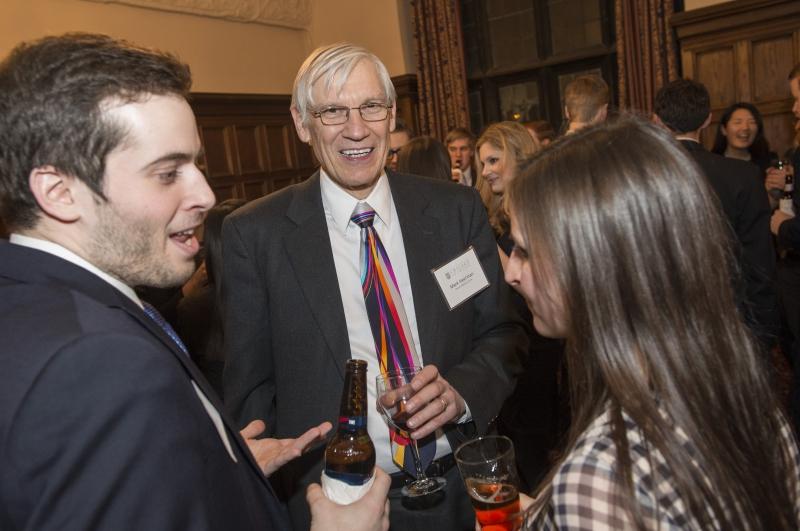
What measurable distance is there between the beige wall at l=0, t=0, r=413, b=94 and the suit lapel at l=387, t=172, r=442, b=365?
18.5ft

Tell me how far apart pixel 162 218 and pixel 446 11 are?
7.99 meters

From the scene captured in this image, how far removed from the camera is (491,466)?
1.21 metres

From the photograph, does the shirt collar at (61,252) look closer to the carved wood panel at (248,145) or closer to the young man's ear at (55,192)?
the young man's ear at (55,192)

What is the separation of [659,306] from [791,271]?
3.26 metres

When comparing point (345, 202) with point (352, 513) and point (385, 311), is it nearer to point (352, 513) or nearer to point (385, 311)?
point (385, 311)

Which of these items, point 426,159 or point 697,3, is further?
point 697,3

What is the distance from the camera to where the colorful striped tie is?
64.5 inches

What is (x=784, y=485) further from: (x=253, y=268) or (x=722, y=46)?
(x=722, y=46)

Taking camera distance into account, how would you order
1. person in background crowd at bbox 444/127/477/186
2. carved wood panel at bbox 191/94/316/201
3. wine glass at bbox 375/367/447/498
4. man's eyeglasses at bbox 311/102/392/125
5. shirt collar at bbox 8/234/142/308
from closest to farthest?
shirt collar at bbox 8/234/142/308
wine glass at bbox 375/367/447/498
man's eyeglasses at bbox 311/102/392/125
person in background crowd at bbox 444/127/477/186
carved wood panel at bbox 191/94/316/201

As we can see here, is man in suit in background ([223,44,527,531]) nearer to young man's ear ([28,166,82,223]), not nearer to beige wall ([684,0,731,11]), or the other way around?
young man's ear ([28,166,82,223])

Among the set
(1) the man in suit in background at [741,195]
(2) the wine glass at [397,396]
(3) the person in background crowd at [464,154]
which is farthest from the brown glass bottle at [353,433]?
(3) the person in background crowd at [464,154]

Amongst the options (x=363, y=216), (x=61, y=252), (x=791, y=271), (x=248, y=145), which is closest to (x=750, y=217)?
(x=791, y=271)

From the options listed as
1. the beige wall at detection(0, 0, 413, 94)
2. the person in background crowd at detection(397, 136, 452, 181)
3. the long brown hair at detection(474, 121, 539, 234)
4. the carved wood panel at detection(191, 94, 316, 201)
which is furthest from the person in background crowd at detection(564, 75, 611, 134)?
the beige wall at detection(0, 0, 413, 94)

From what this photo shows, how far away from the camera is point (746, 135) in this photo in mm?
4934
